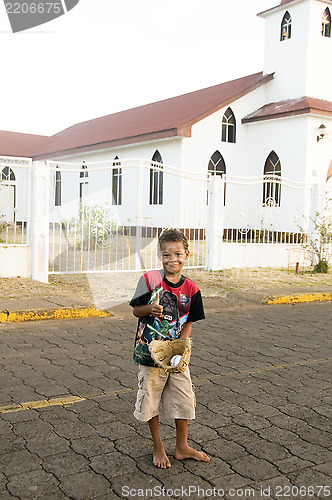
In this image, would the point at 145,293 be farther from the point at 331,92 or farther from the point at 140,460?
the point at 331,92

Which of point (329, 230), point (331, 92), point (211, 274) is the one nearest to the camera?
point (211, 274)

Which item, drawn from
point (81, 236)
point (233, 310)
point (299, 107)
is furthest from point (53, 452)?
point (299, 107)

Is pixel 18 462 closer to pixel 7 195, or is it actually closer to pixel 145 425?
pixel 145 425

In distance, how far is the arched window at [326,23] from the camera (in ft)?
63.4

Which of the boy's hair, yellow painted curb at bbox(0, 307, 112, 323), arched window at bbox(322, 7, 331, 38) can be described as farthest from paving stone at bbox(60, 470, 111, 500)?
arched window at bbox(322, 7, 331, 38)

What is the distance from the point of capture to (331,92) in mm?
19438

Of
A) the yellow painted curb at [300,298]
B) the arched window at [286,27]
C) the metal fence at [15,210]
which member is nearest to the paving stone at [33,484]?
the metal fence at [15,210]

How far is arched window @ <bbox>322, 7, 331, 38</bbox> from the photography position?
19312 mm

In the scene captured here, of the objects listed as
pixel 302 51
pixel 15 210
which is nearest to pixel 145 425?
pixel 15 210

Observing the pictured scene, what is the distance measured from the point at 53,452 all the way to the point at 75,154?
70.1 ft

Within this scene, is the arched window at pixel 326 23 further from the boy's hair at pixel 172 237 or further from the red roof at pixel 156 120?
the boy's hair at pixel 172 237

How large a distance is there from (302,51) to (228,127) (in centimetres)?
372

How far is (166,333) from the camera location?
3.09m

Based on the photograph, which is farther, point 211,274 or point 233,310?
point 211,274
